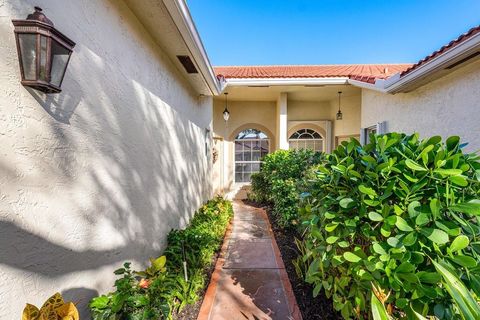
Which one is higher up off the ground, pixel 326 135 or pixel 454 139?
pixel 326 135

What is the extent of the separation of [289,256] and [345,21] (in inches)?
320

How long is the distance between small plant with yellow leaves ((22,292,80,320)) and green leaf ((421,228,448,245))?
6.68 feet

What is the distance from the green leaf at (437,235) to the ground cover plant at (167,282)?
2041 millimetres

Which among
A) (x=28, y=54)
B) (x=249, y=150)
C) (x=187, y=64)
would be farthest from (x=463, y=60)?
(x=249, y=150)

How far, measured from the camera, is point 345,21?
750 centimetres

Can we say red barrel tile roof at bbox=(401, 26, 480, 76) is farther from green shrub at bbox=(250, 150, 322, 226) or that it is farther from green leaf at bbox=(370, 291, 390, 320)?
green leaf at bbox=(370, 291, 390, 320)

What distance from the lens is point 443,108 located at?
3787 millimetres

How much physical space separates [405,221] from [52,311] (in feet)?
6.92

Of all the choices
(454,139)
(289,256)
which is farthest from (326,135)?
(454,139)

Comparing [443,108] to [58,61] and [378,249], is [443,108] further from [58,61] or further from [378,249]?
[58,61]

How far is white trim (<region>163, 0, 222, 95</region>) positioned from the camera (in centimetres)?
232

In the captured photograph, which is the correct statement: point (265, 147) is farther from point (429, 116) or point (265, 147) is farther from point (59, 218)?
point (59, 218)

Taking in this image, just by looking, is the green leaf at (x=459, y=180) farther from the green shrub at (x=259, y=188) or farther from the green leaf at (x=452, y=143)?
the green shrub at (x=259, y=188)

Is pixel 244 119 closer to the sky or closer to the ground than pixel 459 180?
closer to the sky
